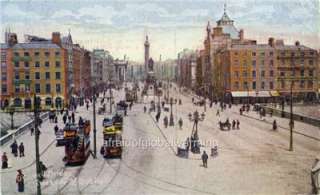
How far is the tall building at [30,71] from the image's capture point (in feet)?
59.0

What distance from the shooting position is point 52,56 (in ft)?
67.7

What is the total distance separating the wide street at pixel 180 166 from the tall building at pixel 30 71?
7.45 feet

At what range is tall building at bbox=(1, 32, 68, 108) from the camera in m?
18.0

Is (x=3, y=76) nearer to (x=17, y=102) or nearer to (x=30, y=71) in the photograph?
(x=30, y=71)

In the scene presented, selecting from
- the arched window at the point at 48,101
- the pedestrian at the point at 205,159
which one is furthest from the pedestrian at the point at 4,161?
the pedestrian at the point at 205,159

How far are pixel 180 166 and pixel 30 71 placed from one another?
747 cm

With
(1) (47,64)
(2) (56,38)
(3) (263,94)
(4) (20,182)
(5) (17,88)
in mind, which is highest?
(2) (56,38)

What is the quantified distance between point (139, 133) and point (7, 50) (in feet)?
24.4

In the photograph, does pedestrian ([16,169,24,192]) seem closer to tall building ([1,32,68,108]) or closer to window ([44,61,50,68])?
tall building ([1,32,68,108])

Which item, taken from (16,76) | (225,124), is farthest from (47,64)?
(225,124)

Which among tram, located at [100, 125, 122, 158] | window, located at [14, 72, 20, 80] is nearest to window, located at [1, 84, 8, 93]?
window, located at [14, 72, 20, 80]

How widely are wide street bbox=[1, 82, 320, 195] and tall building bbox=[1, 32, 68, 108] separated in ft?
7.45

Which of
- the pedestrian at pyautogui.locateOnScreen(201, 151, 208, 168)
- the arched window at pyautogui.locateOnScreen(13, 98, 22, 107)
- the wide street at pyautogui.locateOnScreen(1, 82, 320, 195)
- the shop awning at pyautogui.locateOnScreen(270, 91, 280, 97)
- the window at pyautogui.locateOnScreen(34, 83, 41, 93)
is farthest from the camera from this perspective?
the shop awning at pyautogui.locateOnScreen(270, 91, 280, 97)

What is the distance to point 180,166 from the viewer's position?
54.4 feet
